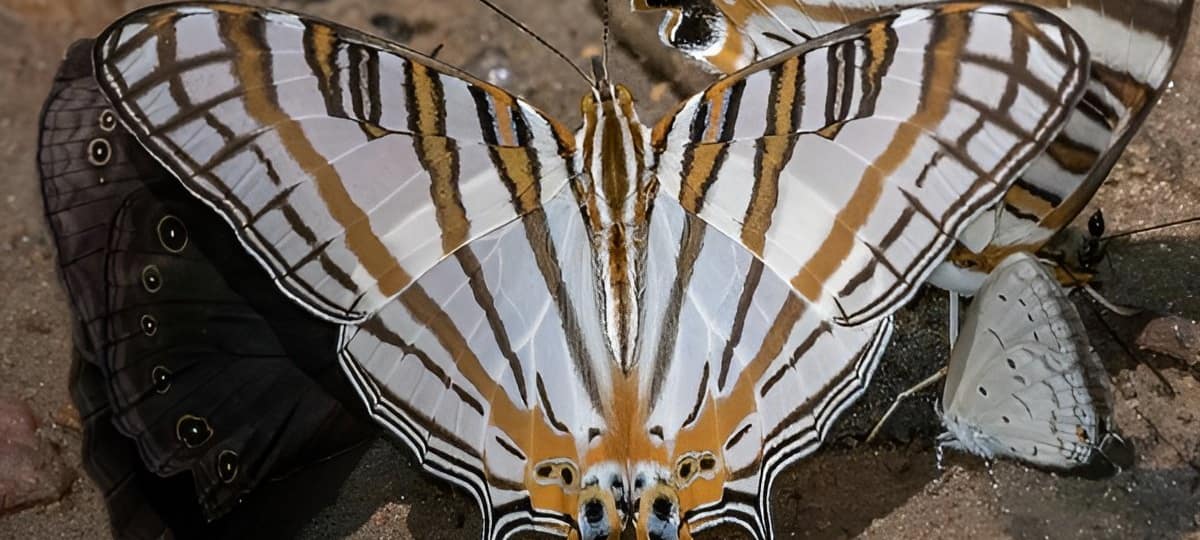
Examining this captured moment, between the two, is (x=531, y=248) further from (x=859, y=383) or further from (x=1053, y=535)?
(x=1053, y=535)

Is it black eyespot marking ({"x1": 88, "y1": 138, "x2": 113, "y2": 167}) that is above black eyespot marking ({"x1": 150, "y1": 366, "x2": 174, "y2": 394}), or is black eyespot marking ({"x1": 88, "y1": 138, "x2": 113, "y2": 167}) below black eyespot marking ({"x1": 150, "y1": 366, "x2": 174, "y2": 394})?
above

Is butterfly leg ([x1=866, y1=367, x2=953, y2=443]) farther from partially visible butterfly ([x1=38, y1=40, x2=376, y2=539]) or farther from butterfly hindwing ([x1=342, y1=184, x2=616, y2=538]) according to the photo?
partially visible butterfly ([x1=38, y1=40, x2=376, y2=539])

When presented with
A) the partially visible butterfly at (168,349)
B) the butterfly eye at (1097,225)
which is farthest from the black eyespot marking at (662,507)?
the butterfly eye at (1097,225)

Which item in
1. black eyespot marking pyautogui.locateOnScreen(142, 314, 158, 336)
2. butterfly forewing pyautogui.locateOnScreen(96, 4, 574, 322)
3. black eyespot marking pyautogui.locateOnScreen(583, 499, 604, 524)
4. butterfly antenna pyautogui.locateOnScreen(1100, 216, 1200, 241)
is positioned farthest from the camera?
butterfly antenna pyautogui.locateOnScreen(1100, 216, 1200, 241)

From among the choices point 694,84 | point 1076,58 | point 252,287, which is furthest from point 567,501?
point 694,84

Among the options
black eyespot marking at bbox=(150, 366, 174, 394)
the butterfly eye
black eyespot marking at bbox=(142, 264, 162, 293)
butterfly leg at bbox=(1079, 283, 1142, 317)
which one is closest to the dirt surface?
butterfly leg at bbox=(1079, 283, 1142, 317)

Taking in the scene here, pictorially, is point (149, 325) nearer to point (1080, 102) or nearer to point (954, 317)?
point (954, 317)
